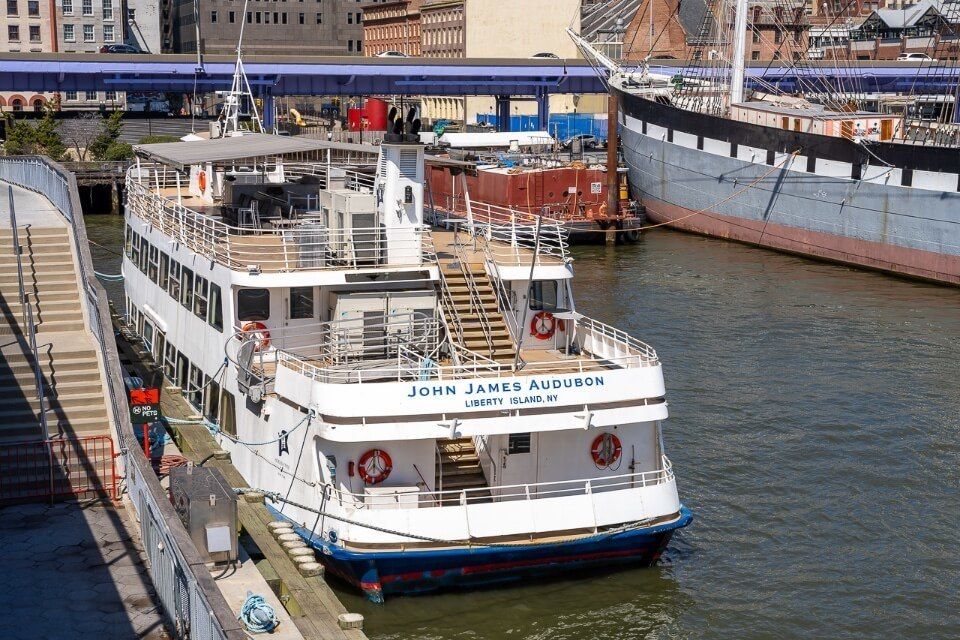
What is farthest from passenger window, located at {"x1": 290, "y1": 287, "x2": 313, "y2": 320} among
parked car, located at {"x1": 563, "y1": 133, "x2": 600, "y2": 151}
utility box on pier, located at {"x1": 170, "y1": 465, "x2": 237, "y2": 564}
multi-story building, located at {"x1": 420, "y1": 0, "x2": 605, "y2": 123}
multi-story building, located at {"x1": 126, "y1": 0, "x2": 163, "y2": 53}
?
multi-story building, located at {"x1": 126, "y1": 0, "x2": 163, "y2": 53}

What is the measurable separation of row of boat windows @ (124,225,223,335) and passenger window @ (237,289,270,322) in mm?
859

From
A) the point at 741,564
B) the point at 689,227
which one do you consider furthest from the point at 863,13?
the point at 741,564

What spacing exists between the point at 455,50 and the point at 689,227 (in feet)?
276

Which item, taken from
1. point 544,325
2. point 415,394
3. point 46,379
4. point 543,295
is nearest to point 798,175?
point 543,295

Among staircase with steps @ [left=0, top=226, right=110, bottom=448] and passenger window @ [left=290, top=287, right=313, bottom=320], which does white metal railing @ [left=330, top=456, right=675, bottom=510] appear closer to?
passenger window @ [left=290, top=287, right=313, bottom=320]

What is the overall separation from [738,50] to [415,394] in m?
55.2

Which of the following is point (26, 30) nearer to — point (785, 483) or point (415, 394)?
point (785, 483)

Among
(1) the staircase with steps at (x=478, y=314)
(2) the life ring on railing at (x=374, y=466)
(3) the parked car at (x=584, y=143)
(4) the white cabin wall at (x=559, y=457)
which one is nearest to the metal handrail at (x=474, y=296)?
(1) the staircase with steps at (x=478, y=314)

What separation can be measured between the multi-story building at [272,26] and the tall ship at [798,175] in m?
92.2

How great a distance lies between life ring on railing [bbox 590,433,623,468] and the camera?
75.1 ft

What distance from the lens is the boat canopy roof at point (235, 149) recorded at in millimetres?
29922

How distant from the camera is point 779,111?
220 feet

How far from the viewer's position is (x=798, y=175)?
63.6 metres

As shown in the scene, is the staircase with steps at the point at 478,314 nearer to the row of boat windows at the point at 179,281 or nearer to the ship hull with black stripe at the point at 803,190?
the row of boat windows at the point at 179,281
